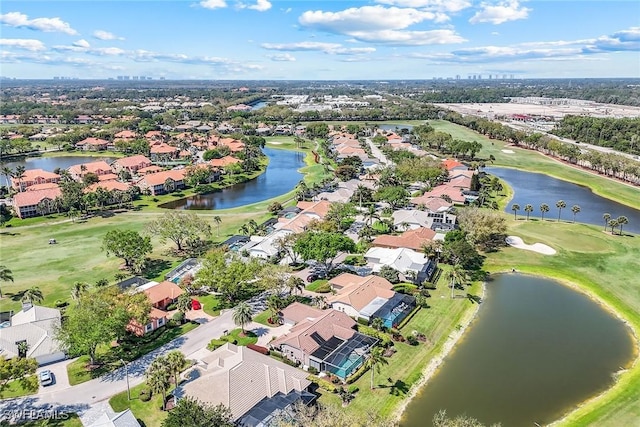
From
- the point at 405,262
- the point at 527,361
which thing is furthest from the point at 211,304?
the point at 527,361

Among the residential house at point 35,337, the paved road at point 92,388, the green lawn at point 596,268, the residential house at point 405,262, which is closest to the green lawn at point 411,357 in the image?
the residential house at point 405,262

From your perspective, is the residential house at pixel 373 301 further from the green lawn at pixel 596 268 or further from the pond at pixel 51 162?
the pond at pixel 51 162

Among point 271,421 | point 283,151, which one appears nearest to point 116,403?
point 271,421

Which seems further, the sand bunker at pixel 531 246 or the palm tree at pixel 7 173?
the palm tree at pixel 7 173

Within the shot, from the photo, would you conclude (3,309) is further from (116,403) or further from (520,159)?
(520,159)

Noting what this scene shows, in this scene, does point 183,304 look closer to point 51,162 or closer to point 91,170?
point 91,170
